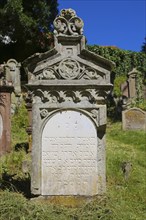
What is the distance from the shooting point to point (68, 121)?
18.3ft

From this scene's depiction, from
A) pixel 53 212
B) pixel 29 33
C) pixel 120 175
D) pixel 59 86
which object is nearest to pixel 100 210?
pixel 53 212

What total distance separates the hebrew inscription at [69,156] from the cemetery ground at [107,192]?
0.98 ft

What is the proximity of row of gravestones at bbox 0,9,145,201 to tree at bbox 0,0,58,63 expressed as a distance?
17.5 metres

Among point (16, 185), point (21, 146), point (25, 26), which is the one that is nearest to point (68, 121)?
point (16, 185)

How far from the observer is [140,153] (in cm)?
1020

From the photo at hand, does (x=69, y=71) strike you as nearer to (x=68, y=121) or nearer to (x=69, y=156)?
(x=68, y=121)

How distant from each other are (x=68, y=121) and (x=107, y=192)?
139cm

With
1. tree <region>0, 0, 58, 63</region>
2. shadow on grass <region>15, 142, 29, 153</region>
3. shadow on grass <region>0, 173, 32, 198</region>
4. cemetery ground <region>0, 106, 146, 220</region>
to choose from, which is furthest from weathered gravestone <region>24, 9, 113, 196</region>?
tree <region>0, 0, 58, 63</region>

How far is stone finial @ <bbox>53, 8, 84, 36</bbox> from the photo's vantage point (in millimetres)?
5648

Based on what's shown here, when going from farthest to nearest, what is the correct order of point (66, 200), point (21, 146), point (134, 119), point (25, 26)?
point (25, 26) < point (134, 119) < point (21, 146) < point (66, 200)

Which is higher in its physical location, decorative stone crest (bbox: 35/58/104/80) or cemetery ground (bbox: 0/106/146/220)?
decorative stone crest (bbox: 35/58/104/80)

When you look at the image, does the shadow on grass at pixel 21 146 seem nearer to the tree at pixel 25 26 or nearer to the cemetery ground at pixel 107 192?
the cemetery ground at pixel 107 192

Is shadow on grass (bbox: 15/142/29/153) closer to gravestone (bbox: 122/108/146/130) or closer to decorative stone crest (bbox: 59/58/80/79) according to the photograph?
decorative stone crest (bbox: 59/58/80/79)

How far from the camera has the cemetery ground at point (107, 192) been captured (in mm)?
4828
